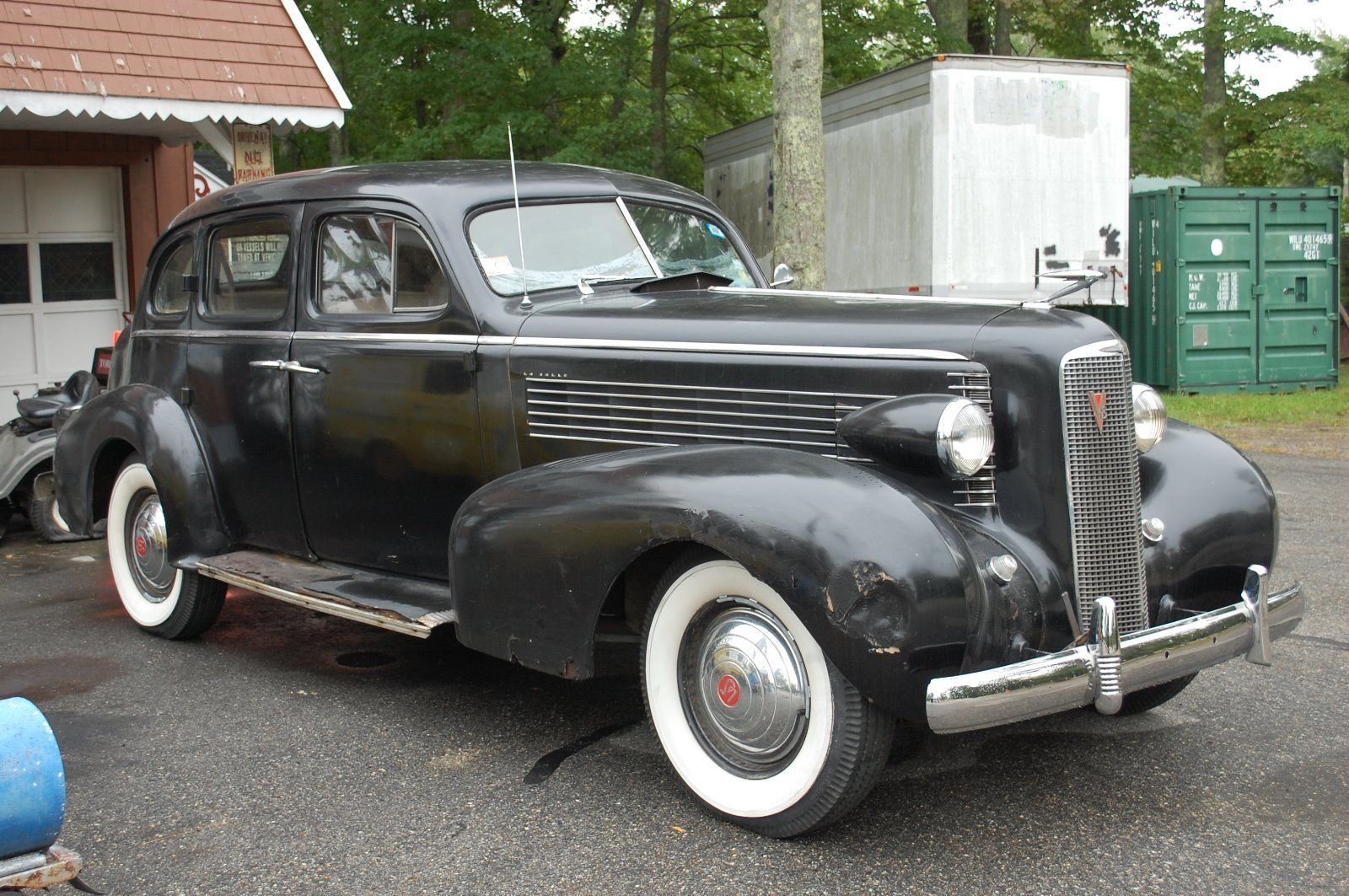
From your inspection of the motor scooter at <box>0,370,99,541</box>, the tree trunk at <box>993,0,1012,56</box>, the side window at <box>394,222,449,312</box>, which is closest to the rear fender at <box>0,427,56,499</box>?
the motor scooter at <box>0,370,99,541</box>

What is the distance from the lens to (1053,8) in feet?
68.9

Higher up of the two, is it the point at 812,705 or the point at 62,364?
the point at 62,364

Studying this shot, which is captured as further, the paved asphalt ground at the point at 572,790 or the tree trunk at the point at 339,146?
the tree trunk at the point at 339,146

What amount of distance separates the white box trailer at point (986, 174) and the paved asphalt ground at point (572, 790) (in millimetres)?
7063

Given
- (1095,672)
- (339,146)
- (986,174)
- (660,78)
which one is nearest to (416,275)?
(1095,672)

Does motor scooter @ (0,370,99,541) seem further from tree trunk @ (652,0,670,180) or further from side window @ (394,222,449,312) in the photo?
tree trunk @ (652,0,670,180)

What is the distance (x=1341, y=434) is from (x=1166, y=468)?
8283mm

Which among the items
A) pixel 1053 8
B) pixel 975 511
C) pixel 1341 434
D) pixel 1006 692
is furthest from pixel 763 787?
pixel 1053 8

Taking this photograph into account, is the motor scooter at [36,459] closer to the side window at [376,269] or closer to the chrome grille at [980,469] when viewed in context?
the side window at [376,269]

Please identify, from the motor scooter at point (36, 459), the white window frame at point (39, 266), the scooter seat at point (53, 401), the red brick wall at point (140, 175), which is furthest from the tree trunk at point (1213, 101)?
the motor scooter at point (36, 459)

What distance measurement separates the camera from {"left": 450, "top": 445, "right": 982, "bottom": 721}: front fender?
121 inches

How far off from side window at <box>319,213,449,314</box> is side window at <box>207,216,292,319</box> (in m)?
0.24

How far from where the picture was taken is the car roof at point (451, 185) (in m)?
4.70

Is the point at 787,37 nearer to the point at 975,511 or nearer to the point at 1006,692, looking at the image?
the point at 975,511
